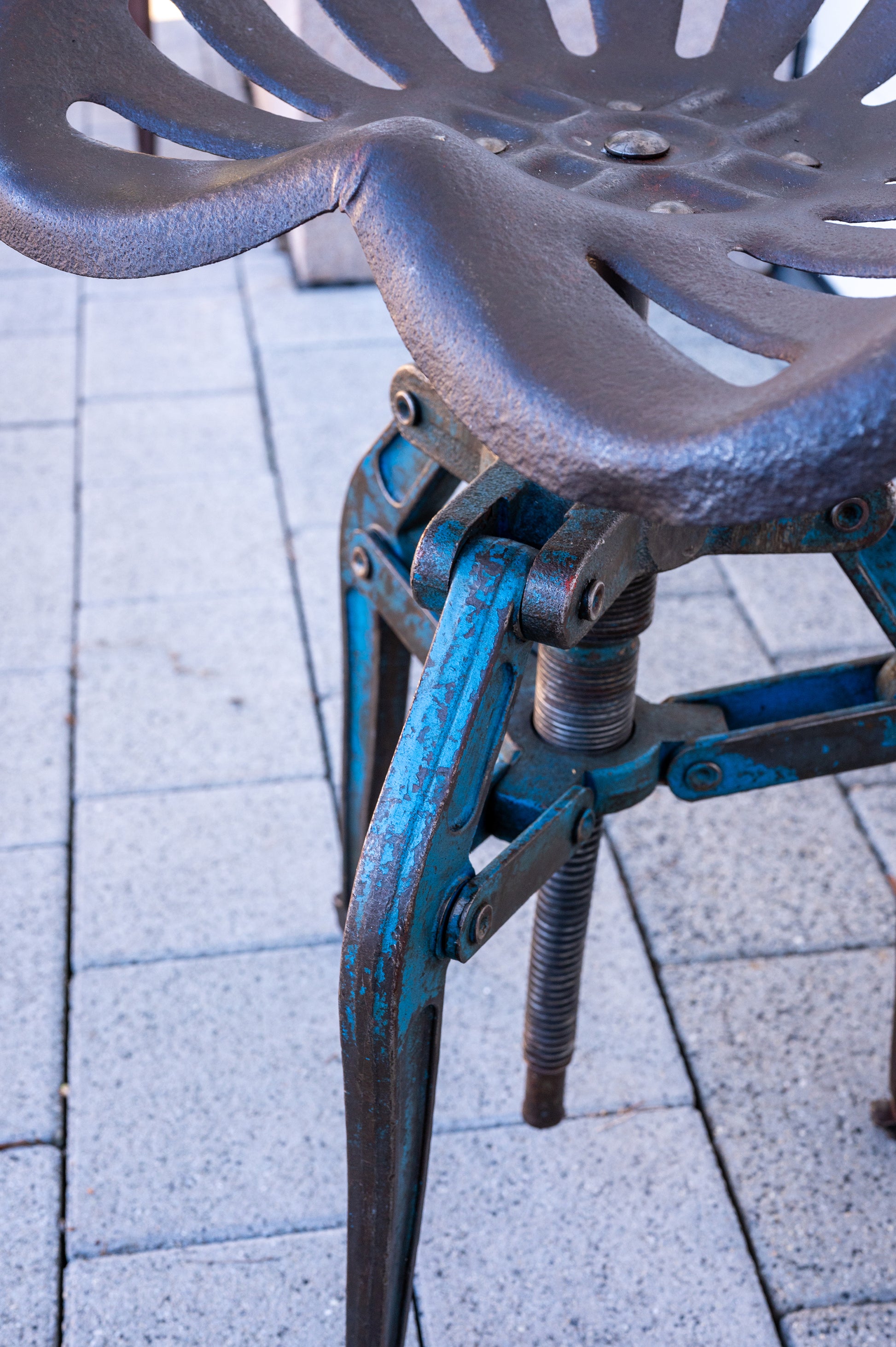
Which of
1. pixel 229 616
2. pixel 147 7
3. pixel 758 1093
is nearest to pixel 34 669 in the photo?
pixel 229 616

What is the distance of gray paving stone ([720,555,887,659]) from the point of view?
7.08 feet

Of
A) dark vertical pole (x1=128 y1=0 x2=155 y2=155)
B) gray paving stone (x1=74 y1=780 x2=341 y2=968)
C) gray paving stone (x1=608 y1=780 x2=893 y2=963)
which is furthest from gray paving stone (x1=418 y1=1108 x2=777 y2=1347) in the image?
dark vertical pole (x1=128 y1=0 x2=155 y2=155)

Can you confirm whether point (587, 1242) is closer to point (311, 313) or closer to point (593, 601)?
point (593, 601)

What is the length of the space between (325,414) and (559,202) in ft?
6.81

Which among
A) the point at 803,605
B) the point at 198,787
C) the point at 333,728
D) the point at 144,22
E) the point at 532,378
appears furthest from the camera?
the point at 144,22

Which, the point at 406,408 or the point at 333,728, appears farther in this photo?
the point at 333,728

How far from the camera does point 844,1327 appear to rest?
1229 mm

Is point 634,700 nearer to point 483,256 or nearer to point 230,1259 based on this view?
point 483,256

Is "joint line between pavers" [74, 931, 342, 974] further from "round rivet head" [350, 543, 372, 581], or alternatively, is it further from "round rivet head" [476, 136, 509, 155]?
"round rivet head" [476, 136, 509, 155]

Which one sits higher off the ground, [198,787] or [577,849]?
[577,849]

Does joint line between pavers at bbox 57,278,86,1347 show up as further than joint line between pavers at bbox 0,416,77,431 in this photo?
No

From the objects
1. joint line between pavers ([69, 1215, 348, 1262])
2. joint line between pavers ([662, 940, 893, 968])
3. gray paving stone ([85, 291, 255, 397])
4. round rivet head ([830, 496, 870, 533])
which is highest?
round rivet head ([830, 496, 870, 533])

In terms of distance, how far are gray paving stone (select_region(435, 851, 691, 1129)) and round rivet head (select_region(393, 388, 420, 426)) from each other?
72 centimetres

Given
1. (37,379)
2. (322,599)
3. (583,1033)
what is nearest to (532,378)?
(583,1033)
